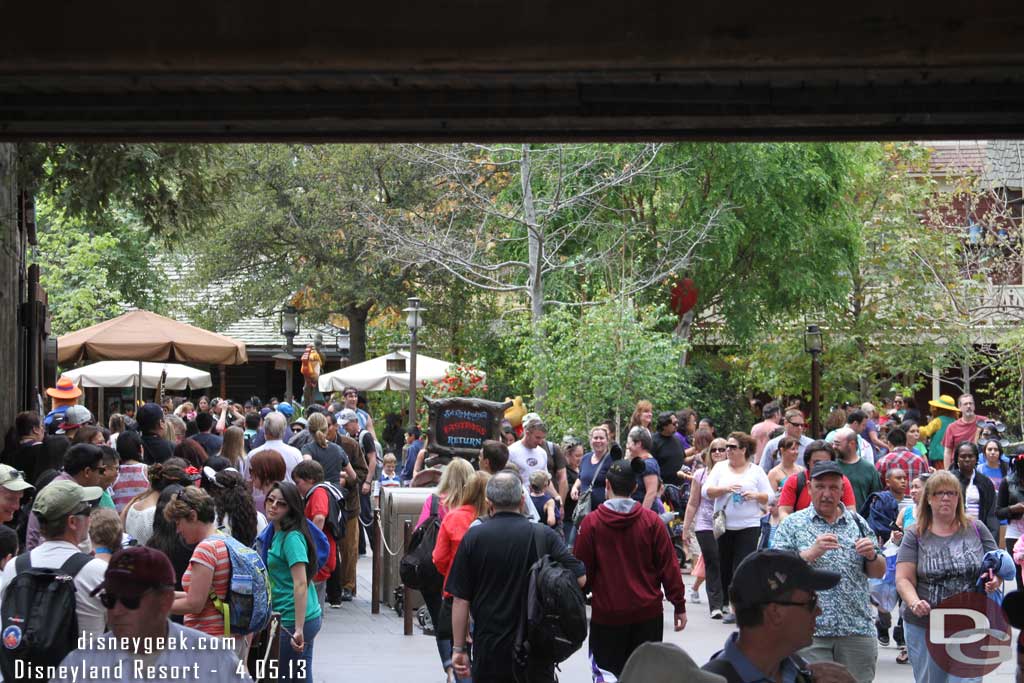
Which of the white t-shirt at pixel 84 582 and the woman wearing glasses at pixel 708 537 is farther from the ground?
the white t-shirt at pixel 84 582

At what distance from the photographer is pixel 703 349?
38.2m

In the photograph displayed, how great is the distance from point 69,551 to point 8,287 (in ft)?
31.5

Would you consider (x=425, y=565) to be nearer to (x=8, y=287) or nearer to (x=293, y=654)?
(x=293, y=654)

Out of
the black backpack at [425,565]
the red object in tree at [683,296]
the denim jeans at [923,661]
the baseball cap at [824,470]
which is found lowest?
the denim jeans at [923,661]

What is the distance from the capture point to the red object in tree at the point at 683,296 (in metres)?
30.5

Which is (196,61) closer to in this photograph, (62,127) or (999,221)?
(62,127)

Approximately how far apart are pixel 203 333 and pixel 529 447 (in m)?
7.87

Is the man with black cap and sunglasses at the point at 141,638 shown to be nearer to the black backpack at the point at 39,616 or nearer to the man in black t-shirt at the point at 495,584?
the black backpack at the point at 39,616

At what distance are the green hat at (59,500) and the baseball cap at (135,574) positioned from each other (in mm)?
1537

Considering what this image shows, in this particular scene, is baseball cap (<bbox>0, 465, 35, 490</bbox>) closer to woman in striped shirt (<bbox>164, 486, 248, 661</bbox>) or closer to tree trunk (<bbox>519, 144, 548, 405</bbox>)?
woman in striped shirt (<bbox>164, 486, 248, 661</bbox>)

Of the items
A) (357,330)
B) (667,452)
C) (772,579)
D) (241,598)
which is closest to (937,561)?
(772,579)

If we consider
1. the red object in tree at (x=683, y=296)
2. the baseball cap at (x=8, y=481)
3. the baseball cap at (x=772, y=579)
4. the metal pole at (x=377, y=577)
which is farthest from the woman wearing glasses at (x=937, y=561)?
the red object in tree at (x=683, y=296)

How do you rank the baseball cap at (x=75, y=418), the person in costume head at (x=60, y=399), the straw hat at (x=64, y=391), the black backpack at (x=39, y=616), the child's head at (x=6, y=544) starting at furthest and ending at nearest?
the straw hat at (x=64, y=391) → the person in costume head at (x=60, y=399) → the baseball cap at (x=75, y=418) → the child's head at (x=6, y=544) → the black backpack at (x=39, y=616)

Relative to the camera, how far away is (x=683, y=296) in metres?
30.8
